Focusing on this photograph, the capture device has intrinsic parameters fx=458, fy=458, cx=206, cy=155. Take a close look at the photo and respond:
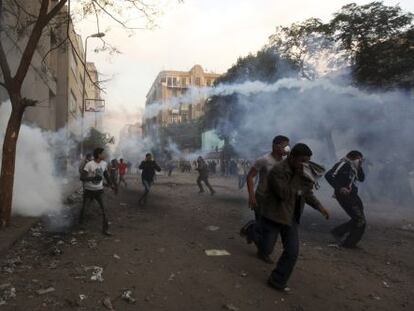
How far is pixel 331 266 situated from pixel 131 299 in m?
2.91

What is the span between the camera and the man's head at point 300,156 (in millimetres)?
5074

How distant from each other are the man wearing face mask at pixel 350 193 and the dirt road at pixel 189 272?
0.94 feet

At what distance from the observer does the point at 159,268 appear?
5891 millimetres

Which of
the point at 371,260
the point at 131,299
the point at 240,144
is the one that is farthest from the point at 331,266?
the point at 240,144

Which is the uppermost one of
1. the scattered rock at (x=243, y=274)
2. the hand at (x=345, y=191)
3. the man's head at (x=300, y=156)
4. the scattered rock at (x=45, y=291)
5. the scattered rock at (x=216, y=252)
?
the man's head at (x=300, y=156)

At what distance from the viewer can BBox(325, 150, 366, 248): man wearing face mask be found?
7.23 metres

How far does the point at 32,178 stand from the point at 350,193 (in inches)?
310

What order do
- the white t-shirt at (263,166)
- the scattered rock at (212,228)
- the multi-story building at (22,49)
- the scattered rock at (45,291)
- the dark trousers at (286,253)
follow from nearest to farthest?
the scattered rock at (45,291)
the dark trousers at (286,253)
the white t-shirt at (263,166)
the scattered rock at (212,228)
the multi-story building at (22,49)

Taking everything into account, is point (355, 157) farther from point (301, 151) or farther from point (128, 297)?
point (128, 297)

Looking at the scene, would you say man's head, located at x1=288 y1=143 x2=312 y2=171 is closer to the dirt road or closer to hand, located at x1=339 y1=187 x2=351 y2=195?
the dirt road

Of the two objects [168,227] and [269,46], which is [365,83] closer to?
[269,46]

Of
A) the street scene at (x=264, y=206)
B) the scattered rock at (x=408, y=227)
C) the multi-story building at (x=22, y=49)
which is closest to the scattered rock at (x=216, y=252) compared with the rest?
the street scene at (x=264, y=206)

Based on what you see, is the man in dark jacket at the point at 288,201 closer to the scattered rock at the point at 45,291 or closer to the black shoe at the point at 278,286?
the black shoe at the point at 278,286

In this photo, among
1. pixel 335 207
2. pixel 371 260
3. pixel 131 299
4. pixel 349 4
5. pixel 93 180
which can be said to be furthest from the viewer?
pixel 349 4
